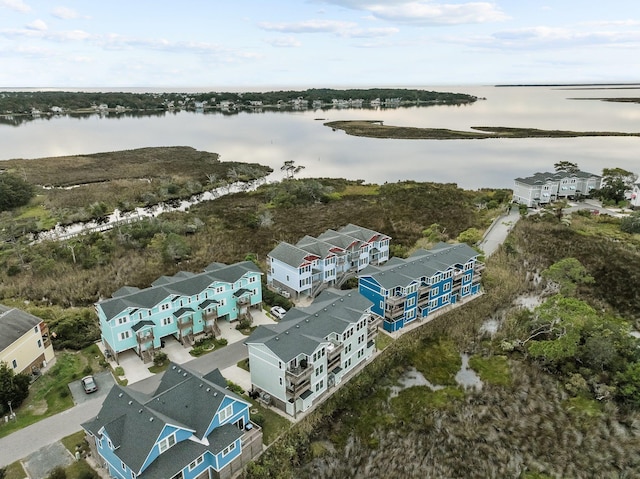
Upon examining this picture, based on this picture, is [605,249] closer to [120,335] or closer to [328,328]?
[328,328]

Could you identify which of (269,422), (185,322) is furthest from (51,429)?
(269,422)

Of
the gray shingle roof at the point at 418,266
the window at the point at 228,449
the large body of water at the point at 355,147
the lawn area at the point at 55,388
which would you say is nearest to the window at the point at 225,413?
the window at the point at 228,449

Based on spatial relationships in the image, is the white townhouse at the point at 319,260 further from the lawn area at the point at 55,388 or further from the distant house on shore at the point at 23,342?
the distant house on shore at the point at 23,342

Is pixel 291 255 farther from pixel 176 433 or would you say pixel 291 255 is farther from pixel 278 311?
pixel 176 433

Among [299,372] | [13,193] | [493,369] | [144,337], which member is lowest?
[493,369]

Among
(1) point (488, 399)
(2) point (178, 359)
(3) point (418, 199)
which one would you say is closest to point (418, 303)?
(1) point (488, 399)
